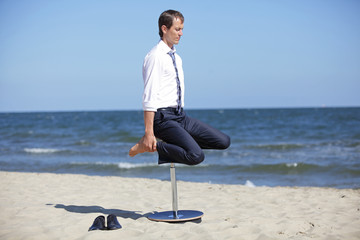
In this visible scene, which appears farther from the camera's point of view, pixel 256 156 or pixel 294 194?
pixel 256 156

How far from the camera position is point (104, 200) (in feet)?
18.5

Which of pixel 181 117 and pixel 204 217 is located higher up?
pixel 181 117

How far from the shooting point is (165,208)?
5055mm

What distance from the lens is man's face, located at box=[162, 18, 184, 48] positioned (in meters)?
3.62

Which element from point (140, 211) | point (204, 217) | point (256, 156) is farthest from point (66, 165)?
point (204, 217)

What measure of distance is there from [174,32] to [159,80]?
1.61 feet

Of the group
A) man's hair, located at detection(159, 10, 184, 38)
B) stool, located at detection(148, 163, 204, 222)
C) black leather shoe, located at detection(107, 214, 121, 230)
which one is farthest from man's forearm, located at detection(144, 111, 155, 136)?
black leather shoe, located at detection(107, 214, 121, 230)

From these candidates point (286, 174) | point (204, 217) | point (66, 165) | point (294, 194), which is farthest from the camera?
point (66, 165)

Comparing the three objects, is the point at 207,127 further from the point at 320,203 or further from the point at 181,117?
the point at 320,203

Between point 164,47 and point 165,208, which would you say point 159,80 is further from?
point 165,208

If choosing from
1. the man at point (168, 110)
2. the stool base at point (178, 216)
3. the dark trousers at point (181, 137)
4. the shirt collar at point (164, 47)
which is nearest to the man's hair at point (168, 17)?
the man at point (168, 110)

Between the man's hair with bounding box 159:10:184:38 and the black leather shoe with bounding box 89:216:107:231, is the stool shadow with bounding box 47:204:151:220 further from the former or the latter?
the man's hair with bounding box 159:10:184:38

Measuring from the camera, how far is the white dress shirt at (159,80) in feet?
11.6

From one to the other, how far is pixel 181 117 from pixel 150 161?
8260mm
